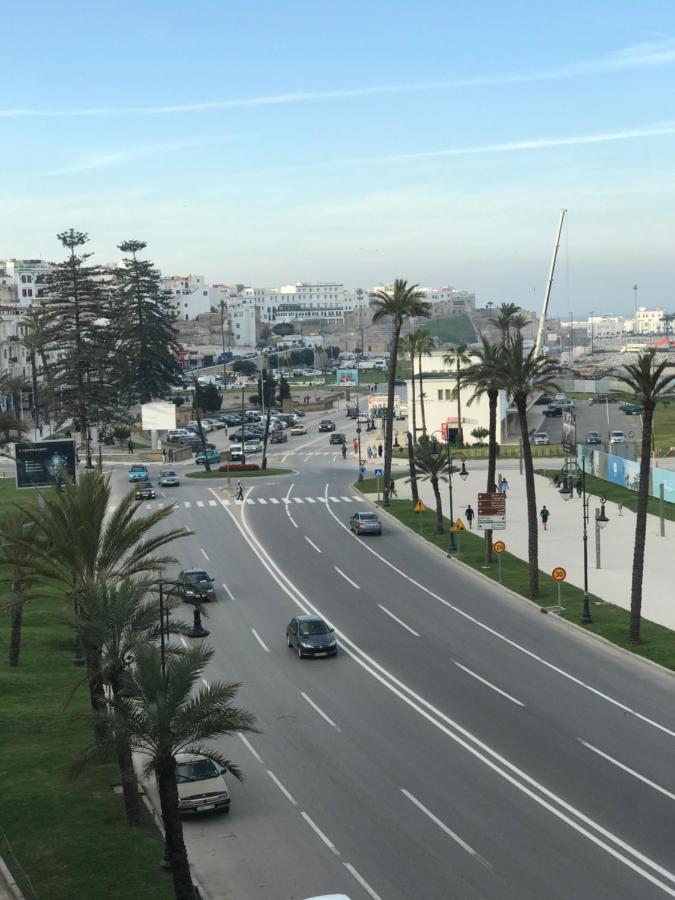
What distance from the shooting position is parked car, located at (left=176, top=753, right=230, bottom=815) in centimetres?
2344

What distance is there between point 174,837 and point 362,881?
3.55 m

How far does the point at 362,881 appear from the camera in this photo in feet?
67.0

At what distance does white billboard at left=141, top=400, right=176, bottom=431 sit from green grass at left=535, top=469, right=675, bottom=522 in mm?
37958

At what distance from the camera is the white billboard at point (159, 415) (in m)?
106

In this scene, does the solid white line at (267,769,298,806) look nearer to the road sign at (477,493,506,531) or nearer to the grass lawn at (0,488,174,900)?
the grass lawn at (0,488,174,900)

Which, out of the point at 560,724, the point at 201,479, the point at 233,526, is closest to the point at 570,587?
the point at 560,724

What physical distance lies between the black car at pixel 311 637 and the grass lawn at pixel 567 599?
9.00 meters

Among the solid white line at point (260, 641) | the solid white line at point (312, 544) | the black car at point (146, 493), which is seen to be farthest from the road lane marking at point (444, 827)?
the black car at point (146, 493)

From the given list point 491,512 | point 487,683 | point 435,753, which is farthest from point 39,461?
point 435,753

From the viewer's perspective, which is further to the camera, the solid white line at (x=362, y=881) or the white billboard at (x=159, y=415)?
the white billboard at (x=159, y=415)

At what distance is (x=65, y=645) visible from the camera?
2455 centimetres

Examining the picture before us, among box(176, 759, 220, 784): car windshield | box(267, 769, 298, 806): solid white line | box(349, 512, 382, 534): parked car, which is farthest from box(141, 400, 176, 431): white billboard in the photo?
box(176, 759, 220, 784): car windshield

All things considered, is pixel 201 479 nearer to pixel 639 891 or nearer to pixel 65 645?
pixel 65 645

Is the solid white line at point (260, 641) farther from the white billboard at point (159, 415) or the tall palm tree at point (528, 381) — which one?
the white billboard at point (159, 415)
